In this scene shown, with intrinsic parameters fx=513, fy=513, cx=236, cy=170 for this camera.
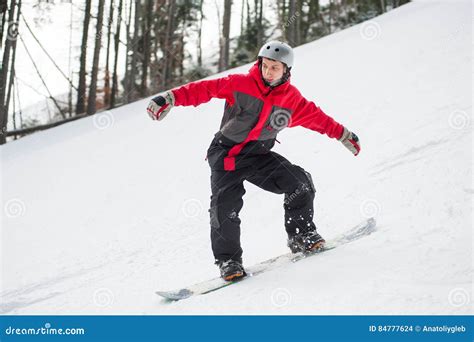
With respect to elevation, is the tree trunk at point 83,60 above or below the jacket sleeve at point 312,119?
above

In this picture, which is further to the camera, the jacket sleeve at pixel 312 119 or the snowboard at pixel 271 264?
the jacket sleeve at pixel 312 119

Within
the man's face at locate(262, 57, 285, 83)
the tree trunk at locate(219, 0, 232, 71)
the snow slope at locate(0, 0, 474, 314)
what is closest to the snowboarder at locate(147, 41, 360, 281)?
the man's face at locate(262, 57, 285, 83)

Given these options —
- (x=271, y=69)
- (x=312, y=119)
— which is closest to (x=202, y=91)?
(x=271, y=69)

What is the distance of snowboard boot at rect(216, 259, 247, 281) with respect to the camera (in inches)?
127

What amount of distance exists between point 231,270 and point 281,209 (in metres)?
1.66

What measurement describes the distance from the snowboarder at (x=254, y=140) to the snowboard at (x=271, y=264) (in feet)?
0.19

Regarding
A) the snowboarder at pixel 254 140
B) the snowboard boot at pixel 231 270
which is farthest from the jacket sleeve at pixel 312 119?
the snowboard boot at pixel 231 270

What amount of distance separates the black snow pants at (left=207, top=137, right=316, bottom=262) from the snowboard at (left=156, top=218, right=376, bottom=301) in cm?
16

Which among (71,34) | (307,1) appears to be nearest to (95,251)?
(307,1)

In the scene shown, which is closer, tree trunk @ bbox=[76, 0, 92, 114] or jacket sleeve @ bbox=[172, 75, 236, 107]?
jacket sleeve @ bbox=[172, 75, 236, 107]

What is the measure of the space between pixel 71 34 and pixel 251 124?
25.5 metres

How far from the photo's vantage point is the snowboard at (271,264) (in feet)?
10.2

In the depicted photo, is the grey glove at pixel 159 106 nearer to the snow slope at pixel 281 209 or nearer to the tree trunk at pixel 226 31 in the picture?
the snow slope at pixel 281 209

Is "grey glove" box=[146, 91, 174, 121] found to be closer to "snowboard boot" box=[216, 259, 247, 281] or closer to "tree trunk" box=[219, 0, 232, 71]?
"snowboard boot" box=[216, 259, 247, 281]
